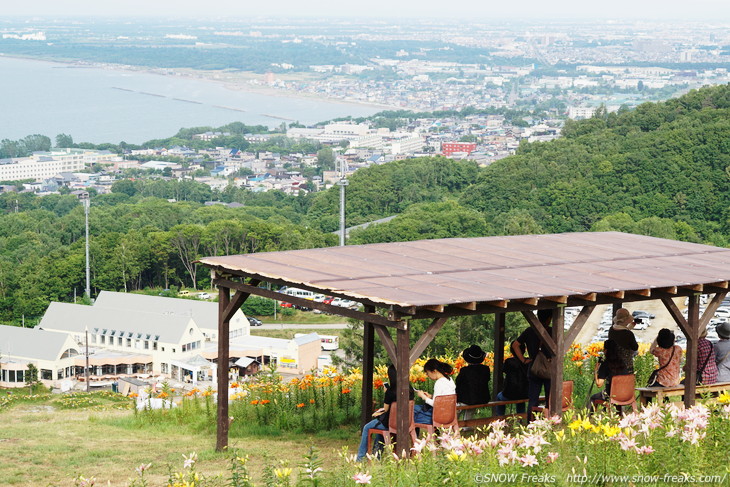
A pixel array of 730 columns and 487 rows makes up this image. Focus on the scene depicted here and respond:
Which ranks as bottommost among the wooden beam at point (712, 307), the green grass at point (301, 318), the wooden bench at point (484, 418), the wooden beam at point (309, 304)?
the green grass at point (301, 318)

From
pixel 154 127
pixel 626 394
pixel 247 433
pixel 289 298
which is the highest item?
pixel 289 298

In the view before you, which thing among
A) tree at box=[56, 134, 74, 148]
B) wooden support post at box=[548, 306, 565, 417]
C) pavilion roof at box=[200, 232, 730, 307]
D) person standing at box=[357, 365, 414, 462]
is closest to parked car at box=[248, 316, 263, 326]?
pavilion roof at box=[200, 232, 730, 307]

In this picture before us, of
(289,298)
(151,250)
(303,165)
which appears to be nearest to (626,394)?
(289,298)

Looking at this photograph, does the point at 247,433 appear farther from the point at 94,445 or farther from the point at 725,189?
the point at 725,189

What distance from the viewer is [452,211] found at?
199 feet

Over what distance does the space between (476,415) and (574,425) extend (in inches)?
137

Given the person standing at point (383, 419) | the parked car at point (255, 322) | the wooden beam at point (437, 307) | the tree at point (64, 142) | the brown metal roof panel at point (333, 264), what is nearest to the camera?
the wooden beam at point (437, 307)

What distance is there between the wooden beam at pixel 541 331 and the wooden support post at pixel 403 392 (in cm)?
94

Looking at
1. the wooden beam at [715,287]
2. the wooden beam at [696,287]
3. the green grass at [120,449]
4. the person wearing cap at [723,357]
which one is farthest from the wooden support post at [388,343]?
the person wearing cap at [723,357]

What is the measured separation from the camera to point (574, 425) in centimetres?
566

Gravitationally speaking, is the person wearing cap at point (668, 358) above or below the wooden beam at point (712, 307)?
below

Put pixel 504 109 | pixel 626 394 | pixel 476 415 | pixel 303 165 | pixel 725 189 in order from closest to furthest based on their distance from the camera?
pixel 626 394 → pixel 476 415 → pixel 725 189 → pixel 303 165 → pixel 504 109

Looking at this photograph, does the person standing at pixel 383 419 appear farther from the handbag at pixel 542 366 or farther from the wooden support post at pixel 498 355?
the wooden support post at pixel 498 355

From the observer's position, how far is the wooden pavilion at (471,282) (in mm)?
7227
